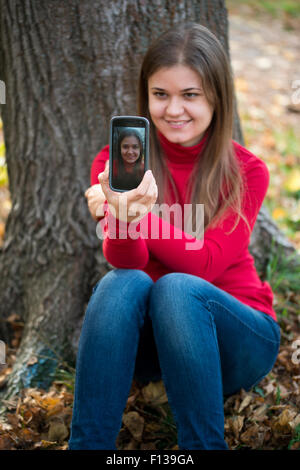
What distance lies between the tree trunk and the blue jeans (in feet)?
1.96

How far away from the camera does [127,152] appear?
4.62 ft

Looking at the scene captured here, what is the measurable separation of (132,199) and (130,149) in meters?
0.15

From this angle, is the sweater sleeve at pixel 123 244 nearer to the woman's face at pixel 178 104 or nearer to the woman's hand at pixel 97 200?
the woman's hand at pixel 97 200

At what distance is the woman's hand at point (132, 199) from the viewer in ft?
4.50

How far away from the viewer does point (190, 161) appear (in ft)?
6.02

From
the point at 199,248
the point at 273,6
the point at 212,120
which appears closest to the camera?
the point at 199,248

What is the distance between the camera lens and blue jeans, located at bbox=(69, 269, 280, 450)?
143cm

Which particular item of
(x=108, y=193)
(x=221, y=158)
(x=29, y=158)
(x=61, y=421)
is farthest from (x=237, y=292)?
(x=29, y=158)

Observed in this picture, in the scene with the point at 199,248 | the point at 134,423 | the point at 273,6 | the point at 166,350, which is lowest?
the point at 134,423

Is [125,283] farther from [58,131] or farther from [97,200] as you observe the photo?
[58,131]

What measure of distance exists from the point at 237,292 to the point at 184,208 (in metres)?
0.38

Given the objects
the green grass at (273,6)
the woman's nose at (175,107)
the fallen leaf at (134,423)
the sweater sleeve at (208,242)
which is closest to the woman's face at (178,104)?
the woman's nose at (175,107)

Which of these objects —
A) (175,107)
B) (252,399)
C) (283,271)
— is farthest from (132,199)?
(283,271)
